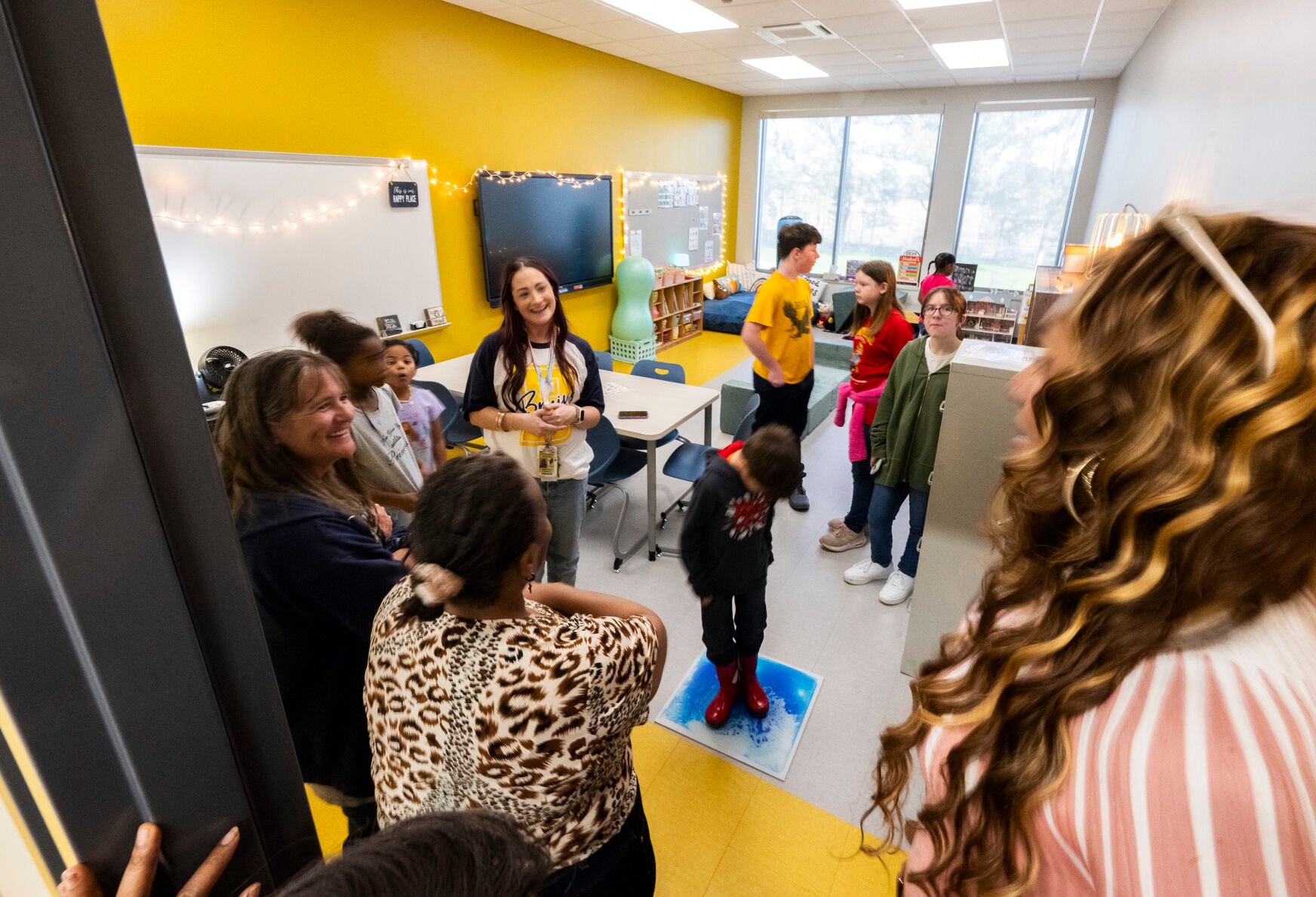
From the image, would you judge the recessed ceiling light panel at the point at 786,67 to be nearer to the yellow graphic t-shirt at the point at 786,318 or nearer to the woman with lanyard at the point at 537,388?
the yellow graphic t-shirt at the point at 786,318

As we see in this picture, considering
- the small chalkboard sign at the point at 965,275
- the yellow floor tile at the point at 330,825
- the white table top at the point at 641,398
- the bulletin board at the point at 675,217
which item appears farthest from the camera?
the small chalkboard sign at the point at 965,275

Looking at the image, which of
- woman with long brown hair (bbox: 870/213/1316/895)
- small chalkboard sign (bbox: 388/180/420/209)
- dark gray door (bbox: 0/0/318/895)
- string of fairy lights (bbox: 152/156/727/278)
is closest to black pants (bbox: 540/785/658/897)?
woman with long brown hair (bbox: 870/213/1316/895)

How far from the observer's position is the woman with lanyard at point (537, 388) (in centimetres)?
231

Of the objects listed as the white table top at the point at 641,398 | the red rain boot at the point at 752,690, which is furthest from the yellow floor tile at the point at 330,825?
the white table top at the point at 641,398

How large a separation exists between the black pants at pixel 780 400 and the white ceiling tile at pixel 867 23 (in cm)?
294

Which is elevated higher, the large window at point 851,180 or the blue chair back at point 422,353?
Answer: the large window at point 851,180

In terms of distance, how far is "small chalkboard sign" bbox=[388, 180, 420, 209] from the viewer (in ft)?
14.3

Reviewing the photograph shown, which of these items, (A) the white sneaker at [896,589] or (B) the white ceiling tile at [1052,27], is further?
(B) the white ceiling tile at [1052,27]

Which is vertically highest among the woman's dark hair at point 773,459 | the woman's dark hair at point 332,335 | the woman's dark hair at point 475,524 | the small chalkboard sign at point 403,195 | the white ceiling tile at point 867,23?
the white ceiling tile at point 867,23

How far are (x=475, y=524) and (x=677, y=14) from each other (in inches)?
200

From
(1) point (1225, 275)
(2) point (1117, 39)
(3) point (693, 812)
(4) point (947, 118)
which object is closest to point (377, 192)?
(3) point (693, 812)

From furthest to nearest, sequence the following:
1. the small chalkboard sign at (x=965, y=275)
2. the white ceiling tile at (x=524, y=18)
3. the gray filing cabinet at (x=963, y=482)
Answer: the small chalkboard sign at (x=965, y=275) → the white ceiling tile at (x=524, y=18) → the gray filing cabinet at (x=963, y=482)

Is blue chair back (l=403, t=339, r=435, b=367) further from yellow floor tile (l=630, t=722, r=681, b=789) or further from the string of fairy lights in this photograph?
yellow floor tile (l=630, t=722, r=681, b=789)

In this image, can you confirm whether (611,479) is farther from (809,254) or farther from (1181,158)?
(1181,158)
